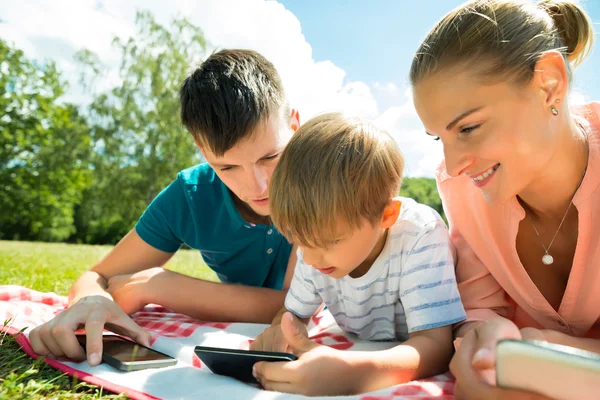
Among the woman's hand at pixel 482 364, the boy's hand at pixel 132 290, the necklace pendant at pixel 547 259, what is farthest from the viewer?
the boy's hand at pixel 132 290

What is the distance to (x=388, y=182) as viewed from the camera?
6.54 ft

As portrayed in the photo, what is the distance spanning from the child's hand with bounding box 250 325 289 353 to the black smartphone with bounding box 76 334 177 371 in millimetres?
345

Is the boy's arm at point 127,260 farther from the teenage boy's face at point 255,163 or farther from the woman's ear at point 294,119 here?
the woman's ear at point 294,119

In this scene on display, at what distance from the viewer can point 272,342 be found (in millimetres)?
2080

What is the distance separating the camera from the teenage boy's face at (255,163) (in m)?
2.52

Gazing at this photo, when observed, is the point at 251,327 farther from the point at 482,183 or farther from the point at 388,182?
the point at 482,183

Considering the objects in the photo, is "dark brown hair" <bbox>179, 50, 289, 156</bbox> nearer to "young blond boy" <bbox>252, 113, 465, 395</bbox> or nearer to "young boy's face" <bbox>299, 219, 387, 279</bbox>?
"young blond boy" <bbox>252, 113, 465, 395</bbox>

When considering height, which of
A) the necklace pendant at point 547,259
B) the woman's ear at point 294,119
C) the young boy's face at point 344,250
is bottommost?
the necklace pendant at point 547,259

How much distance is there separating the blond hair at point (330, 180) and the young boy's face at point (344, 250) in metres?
0.03

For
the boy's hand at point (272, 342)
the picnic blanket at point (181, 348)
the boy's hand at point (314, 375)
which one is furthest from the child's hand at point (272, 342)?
the boy's hand at point (314, 375)

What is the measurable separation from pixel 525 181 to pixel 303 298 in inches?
40.9

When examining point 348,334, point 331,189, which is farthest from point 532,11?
point 348,334

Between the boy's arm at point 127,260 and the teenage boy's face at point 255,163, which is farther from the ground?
the teenage boy's face at point 255,163

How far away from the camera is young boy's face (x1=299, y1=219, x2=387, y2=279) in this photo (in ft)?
6.25
